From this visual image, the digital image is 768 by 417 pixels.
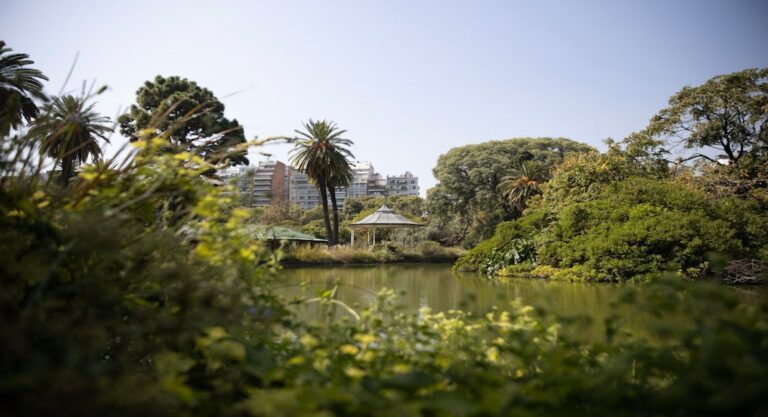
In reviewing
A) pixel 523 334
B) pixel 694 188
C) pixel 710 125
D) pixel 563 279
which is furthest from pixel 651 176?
pixel 523 334

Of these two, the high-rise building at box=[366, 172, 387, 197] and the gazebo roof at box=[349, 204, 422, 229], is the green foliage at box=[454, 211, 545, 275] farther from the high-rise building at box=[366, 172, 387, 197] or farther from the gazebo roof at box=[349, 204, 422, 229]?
the high-rise building at box=[366, 172, 387, 197]

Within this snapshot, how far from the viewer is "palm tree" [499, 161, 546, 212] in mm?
24547

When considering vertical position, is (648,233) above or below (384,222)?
below

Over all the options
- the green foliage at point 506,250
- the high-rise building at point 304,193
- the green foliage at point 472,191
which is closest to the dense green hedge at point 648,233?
the green foliage at point 506,250

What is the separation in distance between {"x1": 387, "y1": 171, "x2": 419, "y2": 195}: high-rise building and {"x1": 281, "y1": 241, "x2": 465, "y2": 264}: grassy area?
2863 inches

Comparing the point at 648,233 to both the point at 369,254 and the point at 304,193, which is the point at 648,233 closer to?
the point at 369,254

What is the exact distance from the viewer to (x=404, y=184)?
97.6 m

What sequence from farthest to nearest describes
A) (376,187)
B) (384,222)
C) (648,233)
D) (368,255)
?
(376,187) → (384,222) → (368,255) → (648,233)

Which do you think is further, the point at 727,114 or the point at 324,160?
the point at 324,160

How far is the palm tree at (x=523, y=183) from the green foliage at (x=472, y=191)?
31.9 inches

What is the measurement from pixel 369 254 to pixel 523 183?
11.3 m

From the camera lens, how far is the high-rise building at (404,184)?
96438 mm

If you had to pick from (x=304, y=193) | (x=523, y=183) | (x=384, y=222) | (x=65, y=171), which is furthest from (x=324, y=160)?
(x=304, y=193)

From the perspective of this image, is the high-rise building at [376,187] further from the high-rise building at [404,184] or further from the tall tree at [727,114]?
the tall tree at [727,114]
